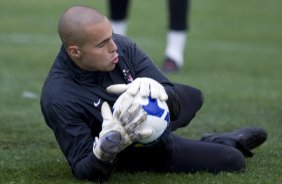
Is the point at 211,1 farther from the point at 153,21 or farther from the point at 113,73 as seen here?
the point at 113,73

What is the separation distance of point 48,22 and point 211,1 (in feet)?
13.3

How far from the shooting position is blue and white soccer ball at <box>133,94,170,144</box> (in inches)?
147

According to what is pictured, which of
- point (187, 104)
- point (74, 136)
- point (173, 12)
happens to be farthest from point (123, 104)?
point (173, 12)

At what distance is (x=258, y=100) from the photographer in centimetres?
704

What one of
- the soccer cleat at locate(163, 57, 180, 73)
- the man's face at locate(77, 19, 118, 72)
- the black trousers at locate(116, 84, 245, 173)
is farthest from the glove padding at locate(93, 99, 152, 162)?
the soccer cleat at locate(163, 57, 180, 73)

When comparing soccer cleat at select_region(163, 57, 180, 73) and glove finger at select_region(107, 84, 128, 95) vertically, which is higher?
glove finger at select_region(107, 84, 128, 95)

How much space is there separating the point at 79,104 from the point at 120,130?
0.44 m

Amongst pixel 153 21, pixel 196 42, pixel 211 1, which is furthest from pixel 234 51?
pixel 211 1

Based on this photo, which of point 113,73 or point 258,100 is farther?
point 258,100

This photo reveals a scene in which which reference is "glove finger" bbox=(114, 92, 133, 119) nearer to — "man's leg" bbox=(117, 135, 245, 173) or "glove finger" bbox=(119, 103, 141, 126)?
"glove finger" bbox=(119, 103, 141, 126)

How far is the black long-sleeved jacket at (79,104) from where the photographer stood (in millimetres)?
3951

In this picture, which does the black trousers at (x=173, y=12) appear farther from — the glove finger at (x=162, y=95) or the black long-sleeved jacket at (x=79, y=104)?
the glove finger at (x=162, y=95)

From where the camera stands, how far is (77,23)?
13.1 ft

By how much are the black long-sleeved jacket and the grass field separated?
0.59 feet
